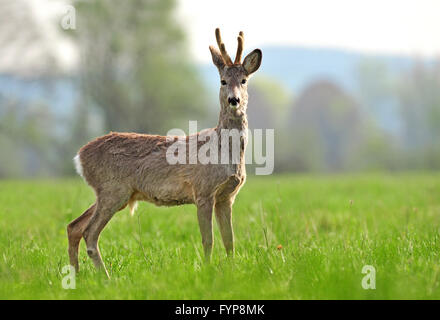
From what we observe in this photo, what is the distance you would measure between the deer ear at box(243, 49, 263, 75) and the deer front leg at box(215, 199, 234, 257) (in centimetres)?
137

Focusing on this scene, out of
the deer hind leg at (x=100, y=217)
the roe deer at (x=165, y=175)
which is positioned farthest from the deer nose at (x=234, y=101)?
the deer hind leg at (x=100, y=217)

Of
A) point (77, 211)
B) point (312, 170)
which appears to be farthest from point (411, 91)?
point (77, 211)

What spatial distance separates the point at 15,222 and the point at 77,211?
100cm

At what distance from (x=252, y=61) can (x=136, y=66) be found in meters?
23.4

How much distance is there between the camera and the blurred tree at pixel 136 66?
27547 millimetres

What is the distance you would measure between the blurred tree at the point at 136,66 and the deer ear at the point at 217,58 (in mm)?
22376

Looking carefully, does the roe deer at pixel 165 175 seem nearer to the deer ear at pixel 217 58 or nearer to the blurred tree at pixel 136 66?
the deer ear at pixel 217 58

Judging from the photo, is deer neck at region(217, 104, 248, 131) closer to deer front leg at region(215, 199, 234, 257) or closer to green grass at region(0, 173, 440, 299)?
deer front leg at region(215, 199, 234, 257)

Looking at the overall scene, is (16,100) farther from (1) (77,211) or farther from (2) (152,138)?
(2) (152,138)

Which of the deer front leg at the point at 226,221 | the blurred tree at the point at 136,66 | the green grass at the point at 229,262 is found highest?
the blurred tree at the point at 136,66

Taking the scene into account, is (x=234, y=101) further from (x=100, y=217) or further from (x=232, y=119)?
(x=100, y=217)

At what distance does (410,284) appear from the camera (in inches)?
166

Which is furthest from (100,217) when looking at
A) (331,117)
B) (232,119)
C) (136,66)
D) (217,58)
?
(331,117)

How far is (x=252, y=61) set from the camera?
18.1 ft
